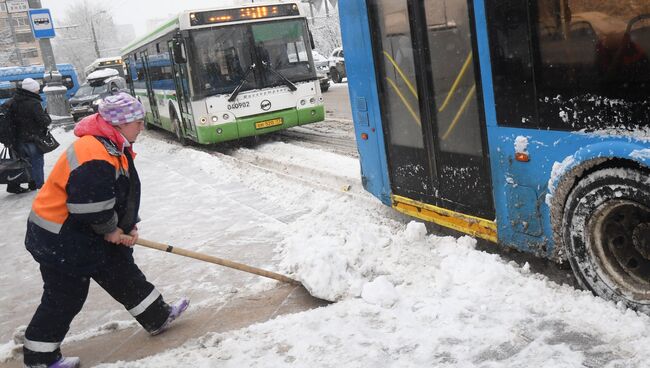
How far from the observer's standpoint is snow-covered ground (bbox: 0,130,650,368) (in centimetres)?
332

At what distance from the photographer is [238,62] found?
11.7 meters

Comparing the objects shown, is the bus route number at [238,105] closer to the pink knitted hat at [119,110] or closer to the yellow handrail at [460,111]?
the yellow handrail at [460,111]

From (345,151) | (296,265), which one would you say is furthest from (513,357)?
(345,151)

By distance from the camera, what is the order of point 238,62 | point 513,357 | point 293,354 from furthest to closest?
point 238,62
point 293,354
point 513,357

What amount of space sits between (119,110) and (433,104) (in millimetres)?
2505

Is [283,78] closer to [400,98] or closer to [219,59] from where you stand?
[219,59]

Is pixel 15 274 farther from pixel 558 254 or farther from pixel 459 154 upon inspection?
pixel 558 254

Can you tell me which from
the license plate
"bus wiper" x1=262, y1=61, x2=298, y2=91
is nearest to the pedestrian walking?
the license plate

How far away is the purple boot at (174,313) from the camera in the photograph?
4.23 m

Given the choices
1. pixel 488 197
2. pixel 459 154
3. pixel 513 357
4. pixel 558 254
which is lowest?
pixel 513 357

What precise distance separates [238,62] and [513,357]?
31.6 feet

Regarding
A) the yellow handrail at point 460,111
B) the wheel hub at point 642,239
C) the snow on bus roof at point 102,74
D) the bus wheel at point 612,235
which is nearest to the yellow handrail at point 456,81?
the yellow handrail at point 460,111

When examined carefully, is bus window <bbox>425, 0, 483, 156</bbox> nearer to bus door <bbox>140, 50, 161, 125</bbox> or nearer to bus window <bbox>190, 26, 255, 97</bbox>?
bus window <bbox>190, 26, 255, 97</bbox>

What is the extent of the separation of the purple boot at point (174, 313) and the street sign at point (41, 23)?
1886 centimetres
